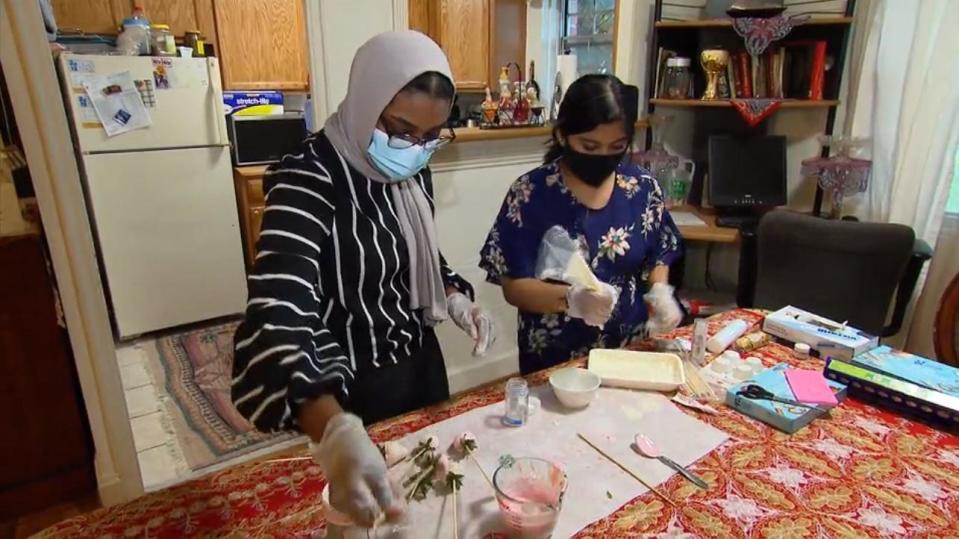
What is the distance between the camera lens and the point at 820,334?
4.33 feet

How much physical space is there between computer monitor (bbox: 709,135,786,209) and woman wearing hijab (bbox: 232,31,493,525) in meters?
1.85

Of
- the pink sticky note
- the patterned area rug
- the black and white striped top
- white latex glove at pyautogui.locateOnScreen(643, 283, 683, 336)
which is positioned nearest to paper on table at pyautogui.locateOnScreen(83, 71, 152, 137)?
the patterned area rug

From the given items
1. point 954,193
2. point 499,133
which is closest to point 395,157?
point 499,133

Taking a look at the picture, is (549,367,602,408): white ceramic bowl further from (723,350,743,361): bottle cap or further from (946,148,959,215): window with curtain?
(946,148,959,215): window with curtain

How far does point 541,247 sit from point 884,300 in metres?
1.35

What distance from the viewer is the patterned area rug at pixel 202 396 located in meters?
2.29

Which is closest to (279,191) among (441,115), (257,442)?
(441,115)

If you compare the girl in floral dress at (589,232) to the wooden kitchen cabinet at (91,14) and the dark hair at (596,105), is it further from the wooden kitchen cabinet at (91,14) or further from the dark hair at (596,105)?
the wooden kitchen cabinet at (91,14)

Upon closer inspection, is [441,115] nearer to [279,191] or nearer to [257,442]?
[279,191]

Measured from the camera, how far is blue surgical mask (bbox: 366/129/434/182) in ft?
3.48

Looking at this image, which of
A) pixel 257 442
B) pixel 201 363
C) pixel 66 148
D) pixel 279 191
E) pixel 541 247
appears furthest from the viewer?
pixel 201 363

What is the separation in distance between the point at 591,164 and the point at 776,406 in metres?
0.65

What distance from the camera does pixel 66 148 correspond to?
1.59 metres

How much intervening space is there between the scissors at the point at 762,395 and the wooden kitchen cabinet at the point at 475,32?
11.0 feet
